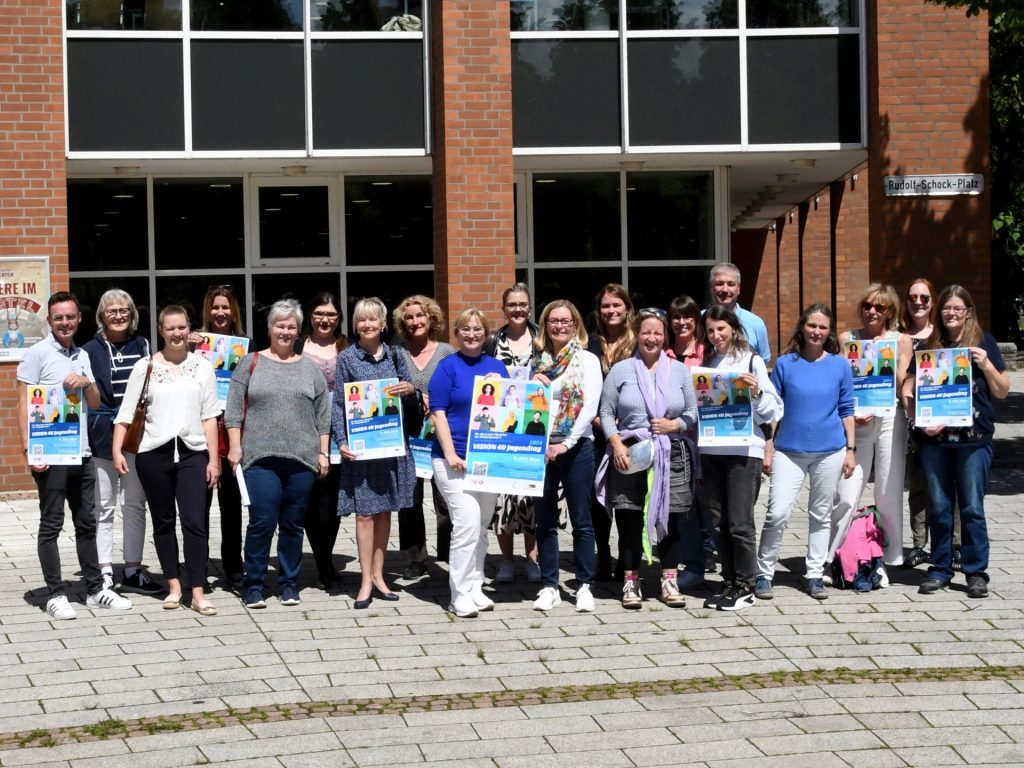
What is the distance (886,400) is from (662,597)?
1921 millimetres

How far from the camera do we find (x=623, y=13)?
15.7 meters

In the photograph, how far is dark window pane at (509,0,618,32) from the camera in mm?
15656

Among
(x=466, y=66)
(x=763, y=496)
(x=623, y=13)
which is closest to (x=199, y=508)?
(x=763, y=496)

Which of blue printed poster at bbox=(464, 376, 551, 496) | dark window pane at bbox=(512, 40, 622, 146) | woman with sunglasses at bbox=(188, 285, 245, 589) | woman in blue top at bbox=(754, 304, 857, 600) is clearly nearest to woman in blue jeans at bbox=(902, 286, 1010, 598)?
woman in blue top at bbox=(754, 304, 857, 600)

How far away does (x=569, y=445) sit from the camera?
8680 mm

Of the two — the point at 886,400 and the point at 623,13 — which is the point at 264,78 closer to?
the point at 623,13

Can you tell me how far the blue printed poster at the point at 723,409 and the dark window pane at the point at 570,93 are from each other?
24.4 feet

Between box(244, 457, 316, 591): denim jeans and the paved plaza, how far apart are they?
24cm

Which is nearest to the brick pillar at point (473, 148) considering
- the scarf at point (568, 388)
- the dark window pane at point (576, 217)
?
the dark window pane at point (576, 217)

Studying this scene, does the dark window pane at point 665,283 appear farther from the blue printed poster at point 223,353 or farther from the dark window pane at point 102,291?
the blue printed poster at point 223,353

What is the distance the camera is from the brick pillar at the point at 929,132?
15.5 meters

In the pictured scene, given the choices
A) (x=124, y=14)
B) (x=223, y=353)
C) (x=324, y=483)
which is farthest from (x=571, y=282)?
(x=324, y=483)

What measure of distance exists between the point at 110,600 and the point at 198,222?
8.23 metres

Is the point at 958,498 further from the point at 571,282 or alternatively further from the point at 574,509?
the point at 571,282
